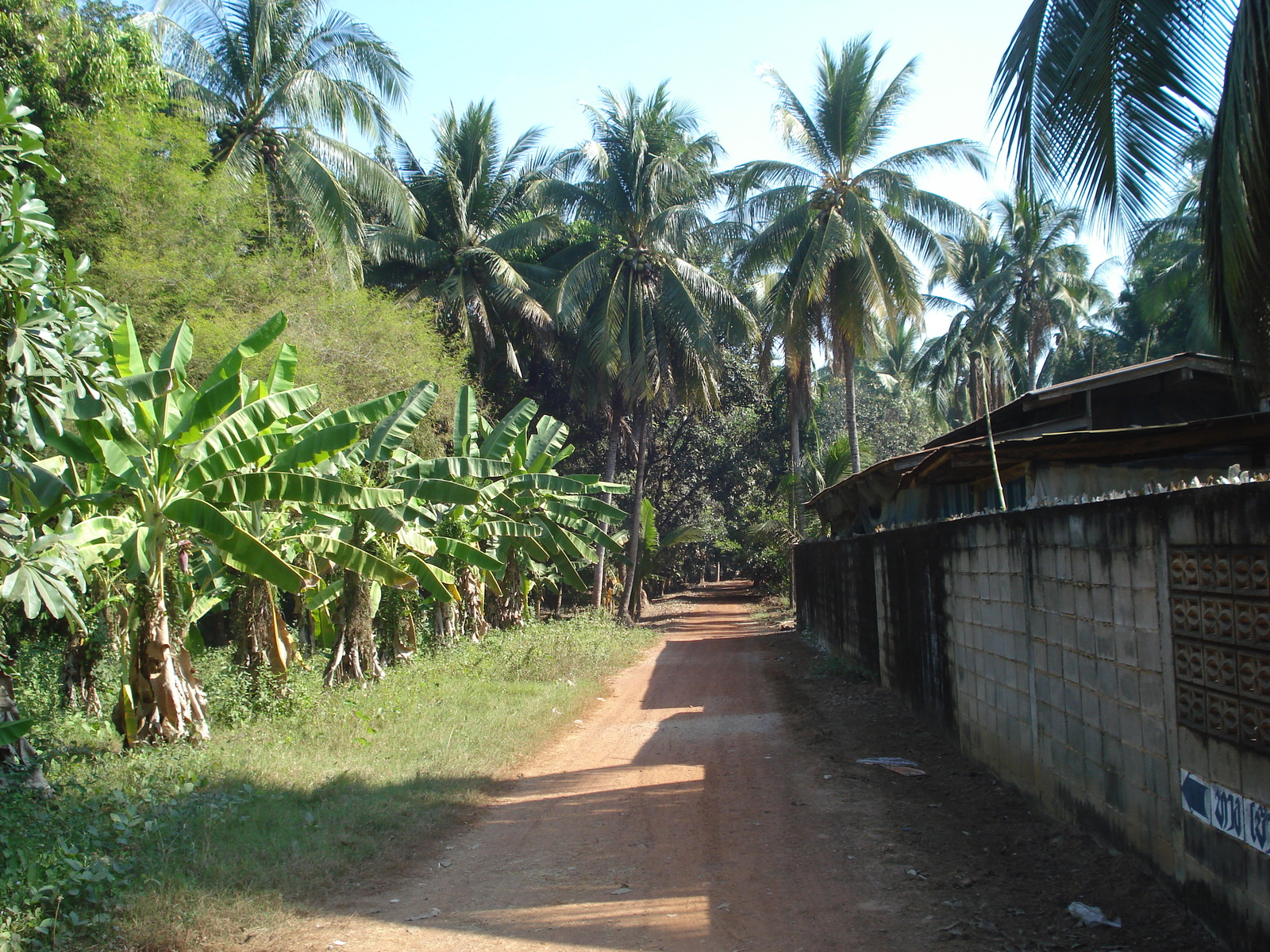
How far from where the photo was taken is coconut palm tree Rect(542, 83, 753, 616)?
22266 mm

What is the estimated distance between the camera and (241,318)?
47.3ft

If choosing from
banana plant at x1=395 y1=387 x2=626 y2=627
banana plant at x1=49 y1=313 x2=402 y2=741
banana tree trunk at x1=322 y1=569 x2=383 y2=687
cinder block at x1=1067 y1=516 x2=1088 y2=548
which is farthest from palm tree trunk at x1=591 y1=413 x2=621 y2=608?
cinder block at x1=1067 y1=516 x2=1088 y2=548

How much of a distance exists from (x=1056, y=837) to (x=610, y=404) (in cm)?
2106

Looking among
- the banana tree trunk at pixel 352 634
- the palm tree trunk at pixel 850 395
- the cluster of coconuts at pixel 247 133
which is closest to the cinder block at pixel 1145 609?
the banana tree trunk at pixel 352 634

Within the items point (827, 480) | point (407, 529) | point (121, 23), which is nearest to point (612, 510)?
point (407, 529)

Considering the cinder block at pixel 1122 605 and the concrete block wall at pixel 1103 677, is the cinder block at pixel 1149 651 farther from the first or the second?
the cinder block at pixel 1122 605

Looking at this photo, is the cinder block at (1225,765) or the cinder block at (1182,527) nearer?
the cinder block at (1225,765)

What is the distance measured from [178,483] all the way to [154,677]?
1.77 meters

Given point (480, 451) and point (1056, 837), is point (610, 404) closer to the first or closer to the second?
point (480, 451)

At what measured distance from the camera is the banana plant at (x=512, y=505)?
11789 millimetres

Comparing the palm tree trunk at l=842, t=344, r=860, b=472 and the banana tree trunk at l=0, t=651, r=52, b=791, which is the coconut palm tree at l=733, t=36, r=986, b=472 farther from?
the banana tree trunk at l=0, t=651, r=52, b=791

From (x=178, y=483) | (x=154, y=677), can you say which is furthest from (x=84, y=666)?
(x=178, y=483)

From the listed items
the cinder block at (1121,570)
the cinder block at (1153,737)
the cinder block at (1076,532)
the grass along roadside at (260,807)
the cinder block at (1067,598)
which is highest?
the cinder block at (1076,532)

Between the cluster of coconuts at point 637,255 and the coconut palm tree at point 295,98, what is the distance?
592 cm
